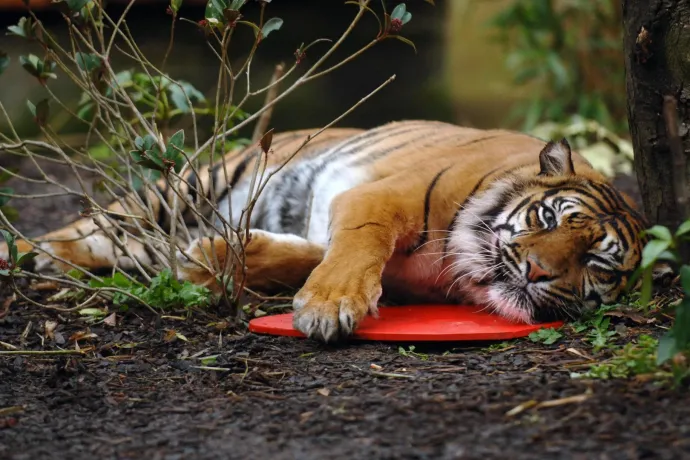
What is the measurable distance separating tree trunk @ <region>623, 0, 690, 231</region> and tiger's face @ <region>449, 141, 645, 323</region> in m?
0.12

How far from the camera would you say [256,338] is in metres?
2.64

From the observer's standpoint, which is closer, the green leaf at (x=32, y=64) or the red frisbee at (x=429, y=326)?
the red frisbee at (x=429, y=326)

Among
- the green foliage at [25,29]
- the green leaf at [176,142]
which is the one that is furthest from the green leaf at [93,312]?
the green foliage at [25,29]

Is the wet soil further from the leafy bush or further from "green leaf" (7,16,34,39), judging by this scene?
"green leaf" (7,16,34,39)

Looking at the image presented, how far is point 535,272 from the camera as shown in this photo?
2.62 m

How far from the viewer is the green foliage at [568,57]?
7.02 meters

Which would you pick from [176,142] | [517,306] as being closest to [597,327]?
[517,306]

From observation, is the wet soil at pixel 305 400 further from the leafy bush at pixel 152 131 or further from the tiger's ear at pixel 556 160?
the tiger's ear at pixel 556 160

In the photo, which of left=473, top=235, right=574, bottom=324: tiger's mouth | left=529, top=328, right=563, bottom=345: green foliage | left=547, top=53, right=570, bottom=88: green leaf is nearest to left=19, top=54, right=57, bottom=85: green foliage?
left=473, top=235, right=574, bottom=324: tiger's mouth

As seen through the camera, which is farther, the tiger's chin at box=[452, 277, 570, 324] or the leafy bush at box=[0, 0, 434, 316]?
the tiger's chin at box=[452, 277, 570, 324]

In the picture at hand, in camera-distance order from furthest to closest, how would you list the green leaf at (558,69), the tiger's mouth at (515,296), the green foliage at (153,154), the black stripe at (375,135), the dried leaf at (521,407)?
1. the green leaf at (558,69)
2. the black stripe at (375,135)
3. the tiger's mouth at (515,296)
4. the green foliage at (153,154)
5. the dried leaf at (521,407)

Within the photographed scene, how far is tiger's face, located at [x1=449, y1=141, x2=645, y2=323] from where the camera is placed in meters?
2.64

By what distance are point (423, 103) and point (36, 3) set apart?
325 cm

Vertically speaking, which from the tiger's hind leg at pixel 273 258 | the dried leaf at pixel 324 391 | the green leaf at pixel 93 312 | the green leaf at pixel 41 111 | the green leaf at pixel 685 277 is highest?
the green leaf at pixel 41 111
